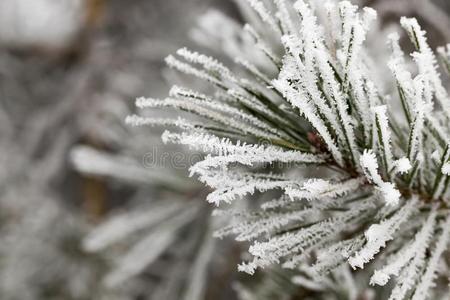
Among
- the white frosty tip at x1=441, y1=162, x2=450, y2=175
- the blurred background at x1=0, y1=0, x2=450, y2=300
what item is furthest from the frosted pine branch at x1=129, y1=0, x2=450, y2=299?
the blurred background at x1=0, y1=0, x2=450, y2=300

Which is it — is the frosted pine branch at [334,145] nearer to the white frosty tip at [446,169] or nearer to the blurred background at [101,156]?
the white frosty tip at [446,169]

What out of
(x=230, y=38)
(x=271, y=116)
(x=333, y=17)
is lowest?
(x=271, y=116)

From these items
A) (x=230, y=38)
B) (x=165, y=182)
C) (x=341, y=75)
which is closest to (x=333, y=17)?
(x=341, y=75)

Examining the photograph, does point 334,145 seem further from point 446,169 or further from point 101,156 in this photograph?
point 101,156

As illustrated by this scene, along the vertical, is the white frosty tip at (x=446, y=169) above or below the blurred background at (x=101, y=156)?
below

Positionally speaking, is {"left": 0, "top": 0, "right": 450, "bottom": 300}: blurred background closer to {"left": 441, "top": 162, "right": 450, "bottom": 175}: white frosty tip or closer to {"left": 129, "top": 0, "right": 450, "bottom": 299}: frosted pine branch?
{"left": 129, "top": 0, "right": 450, "bottom": 299}: frosted pine branch

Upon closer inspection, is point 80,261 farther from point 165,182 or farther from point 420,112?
point 420,112

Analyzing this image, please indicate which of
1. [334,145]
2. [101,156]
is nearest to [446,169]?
[334,145]

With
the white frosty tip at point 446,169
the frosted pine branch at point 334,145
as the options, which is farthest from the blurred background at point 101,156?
the white frosty tip at point 446,169
